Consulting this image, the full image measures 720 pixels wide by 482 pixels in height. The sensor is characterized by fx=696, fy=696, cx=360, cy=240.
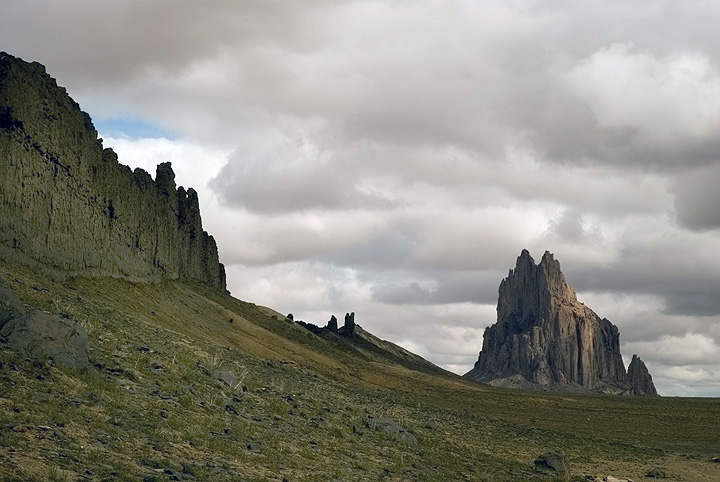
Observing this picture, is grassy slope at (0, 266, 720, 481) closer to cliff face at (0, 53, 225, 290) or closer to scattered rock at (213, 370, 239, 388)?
scattered rock at (213, 370, 239, 388)

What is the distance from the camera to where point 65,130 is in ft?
238

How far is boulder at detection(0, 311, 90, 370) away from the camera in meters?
27.3

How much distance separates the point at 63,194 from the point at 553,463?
52.1 meters

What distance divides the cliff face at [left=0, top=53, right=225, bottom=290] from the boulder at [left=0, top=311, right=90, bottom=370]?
26901 mm

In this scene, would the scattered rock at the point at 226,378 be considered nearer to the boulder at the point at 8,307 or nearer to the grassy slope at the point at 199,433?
the grassy slope at the point at 199,433

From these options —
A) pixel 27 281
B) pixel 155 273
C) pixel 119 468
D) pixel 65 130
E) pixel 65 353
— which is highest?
pixel 65 130

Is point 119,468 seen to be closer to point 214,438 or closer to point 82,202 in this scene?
point 214,438

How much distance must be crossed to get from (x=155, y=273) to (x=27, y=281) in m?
49.2

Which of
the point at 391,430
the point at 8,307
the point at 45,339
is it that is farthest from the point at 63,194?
the point at 391,430

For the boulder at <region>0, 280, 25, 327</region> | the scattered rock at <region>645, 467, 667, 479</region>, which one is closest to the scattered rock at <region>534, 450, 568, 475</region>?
the scattered rock at <region>645, 467, 667, 479</region>

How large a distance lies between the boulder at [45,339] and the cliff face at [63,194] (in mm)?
26901

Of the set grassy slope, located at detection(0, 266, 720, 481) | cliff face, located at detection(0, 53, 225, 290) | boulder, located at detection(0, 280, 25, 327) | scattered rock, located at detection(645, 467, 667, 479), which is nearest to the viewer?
grassy slope, located at detection(0, 266, 720, 481)

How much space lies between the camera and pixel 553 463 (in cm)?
4134

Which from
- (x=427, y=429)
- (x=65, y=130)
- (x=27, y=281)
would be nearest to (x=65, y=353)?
(x=27, y=281)
